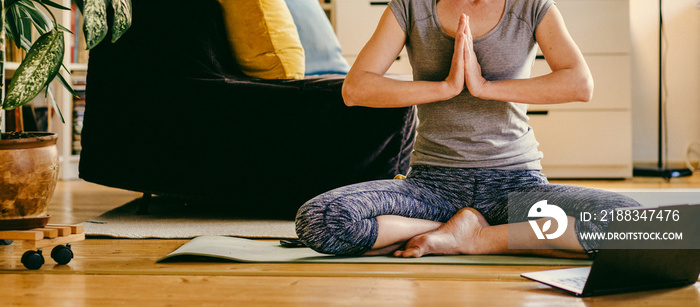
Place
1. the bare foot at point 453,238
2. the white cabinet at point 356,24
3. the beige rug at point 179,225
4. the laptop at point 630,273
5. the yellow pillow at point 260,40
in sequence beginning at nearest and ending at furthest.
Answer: the laptop at point 630,273, the bare foot at point 453,238, the beige rug at point 179,225, the yellow pillow at point 260,40, the white cabinet at point 356,24

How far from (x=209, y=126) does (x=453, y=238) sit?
937mm

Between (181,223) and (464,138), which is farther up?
(464,138)

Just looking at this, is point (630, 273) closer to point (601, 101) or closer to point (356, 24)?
point (601, 101)

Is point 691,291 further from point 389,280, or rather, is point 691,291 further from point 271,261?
point 271,261

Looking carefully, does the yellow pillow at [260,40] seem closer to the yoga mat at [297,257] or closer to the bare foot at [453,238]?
the yoga mat at [297,257]

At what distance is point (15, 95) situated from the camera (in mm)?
1263

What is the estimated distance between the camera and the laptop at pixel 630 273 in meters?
1.04

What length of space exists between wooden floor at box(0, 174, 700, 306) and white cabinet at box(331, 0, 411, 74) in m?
2.32

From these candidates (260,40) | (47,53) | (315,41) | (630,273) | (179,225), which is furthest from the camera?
(315,41)

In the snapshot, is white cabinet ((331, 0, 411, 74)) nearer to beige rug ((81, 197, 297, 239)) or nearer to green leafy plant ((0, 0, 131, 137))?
beige rug ((81, 197, 297, 239))

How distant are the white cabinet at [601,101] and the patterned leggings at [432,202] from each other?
7.03 ft

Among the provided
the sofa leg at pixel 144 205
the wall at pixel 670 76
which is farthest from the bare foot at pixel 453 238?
the wall at pixel 670 76

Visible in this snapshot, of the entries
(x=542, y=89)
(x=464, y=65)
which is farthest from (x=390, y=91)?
(x=542, y=89)

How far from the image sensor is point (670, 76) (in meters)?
3.70
